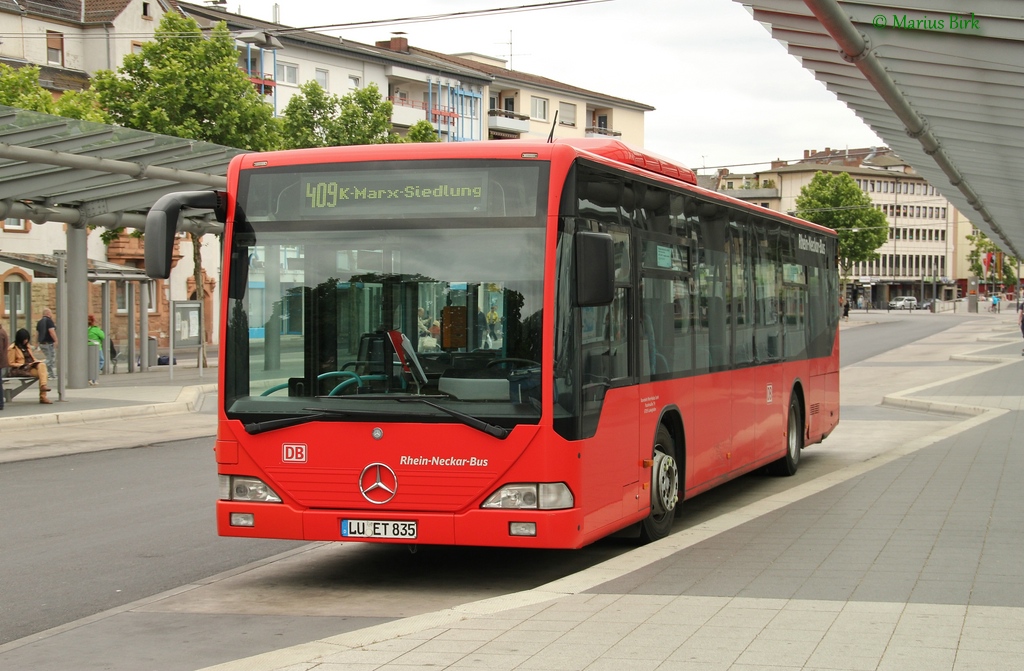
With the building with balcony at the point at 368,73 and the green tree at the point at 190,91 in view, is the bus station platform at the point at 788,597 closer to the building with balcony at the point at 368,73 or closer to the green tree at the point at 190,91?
the green tree at the point at 190,91

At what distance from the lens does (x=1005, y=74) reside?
1265 cm

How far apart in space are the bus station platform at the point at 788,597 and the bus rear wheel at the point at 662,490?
0.73 feet

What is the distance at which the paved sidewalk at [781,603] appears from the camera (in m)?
5.75

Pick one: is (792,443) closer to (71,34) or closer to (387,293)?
(387,293)

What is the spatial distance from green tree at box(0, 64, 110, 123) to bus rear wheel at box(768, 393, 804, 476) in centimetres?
2891

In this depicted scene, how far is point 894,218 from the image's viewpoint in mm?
151500

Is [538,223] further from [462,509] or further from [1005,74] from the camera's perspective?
[1005,74]

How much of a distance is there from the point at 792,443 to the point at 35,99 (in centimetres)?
3100

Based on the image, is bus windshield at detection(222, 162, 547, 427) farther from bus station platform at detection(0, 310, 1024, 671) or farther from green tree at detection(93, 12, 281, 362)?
green tree at detection(93, 12, 281, 362)

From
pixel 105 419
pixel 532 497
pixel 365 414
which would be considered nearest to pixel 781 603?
pixel 532 497

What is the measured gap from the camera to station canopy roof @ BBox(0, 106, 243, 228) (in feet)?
61.8

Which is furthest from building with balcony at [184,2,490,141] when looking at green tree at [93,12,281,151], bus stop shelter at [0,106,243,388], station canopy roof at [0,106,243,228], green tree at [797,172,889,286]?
station canopy roof at [0,106,243,228]

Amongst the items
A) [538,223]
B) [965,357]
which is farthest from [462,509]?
[965,357]

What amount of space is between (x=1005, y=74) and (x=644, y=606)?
8207 millimetres
